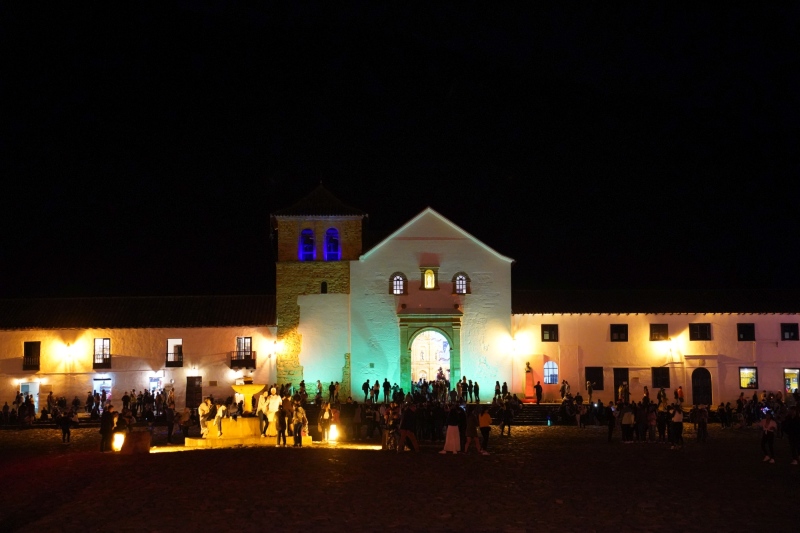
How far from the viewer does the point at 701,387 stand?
4328cm

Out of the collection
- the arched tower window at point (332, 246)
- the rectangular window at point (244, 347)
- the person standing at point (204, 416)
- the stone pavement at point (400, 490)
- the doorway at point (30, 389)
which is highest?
the arched tower window at point (332, 246)

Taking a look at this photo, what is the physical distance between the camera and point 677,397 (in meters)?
37.1

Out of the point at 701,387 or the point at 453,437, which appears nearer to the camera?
the point at 453,437

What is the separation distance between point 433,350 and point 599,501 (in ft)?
106

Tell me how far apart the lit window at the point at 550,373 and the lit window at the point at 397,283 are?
8.13 metres

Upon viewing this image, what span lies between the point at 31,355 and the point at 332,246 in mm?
15874

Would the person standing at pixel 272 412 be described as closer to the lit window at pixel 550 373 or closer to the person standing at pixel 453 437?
the person standing at pixel 453 437

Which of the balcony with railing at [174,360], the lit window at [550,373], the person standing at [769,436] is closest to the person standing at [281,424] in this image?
the person standing at [769,436]

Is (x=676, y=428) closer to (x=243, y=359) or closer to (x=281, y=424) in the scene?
(x=281, y=424)

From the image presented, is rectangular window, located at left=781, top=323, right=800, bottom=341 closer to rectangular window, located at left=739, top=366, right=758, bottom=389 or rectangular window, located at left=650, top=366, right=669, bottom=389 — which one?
rectangular window, located at left=739, top=366, right=758, bottom=389

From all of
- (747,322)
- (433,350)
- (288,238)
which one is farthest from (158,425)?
(747,322)

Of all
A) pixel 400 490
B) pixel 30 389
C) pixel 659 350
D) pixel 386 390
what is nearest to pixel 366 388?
pixel 386 390

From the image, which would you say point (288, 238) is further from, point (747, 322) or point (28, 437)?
point (747, 322)

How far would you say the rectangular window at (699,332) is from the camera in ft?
143
